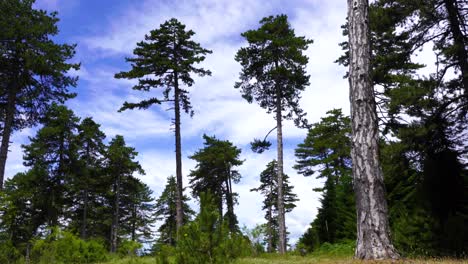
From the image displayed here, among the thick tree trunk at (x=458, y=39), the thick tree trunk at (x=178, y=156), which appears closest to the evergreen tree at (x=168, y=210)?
the thick tree trunk at (x=178, y=156)

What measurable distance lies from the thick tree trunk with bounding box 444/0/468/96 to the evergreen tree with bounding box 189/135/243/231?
23129 millimetres

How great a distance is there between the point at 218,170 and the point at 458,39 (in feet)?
84.4

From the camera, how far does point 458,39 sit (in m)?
11.8

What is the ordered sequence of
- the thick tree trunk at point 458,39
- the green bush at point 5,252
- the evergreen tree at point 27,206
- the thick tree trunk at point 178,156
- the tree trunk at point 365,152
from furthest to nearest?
the evergreen tree at point 27,206 → the thick tree trunk at point 178,156 → the thick tree trunk at point 458,39 → the green bush at point 5,252 → the tree trunk at point 365,152

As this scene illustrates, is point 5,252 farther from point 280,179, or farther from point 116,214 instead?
point 116,214

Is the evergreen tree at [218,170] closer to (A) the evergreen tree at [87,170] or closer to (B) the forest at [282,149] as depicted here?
(B) the forest at [282,149]

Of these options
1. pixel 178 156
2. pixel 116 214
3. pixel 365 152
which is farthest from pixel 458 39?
pixel 116 214

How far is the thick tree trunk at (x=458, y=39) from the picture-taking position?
1138 centimetres

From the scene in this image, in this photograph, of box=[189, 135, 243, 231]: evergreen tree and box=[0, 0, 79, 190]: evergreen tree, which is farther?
box=[189, 135, 243, 231]: evergreen tree

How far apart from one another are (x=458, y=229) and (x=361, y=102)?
6.56m

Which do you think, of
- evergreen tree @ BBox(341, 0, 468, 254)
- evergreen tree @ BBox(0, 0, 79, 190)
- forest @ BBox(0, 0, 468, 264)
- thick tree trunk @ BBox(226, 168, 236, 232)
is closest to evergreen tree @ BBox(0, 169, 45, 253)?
forest @ BBox(0, 0, 468, 264)

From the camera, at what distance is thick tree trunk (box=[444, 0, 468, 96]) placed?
1138 centimetres

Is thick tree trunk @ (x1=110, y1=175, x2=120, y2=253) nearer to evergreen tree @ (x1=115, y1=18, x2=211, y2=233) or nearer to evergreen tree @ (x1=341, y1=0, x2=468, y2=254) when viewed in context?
evergreen tree @ (x1=115, y1=18, x2=211, y2=233)

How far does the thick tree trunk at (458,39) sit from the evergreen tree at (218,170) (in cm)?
2313
